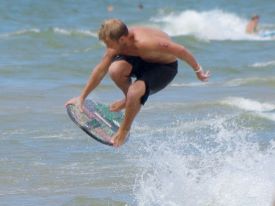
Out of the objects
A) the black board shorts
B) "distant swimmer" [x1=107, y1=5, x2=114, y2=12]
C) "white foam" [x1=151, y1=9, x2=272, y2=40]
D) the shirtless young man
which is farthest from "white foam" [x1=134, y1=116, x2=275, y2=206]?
"distant swimmer" [x1=107, y1=5, x2=114, y2=12]

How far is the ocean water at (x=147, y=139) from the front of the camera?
871cm

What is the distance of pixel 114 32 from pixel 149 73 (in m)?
0.65

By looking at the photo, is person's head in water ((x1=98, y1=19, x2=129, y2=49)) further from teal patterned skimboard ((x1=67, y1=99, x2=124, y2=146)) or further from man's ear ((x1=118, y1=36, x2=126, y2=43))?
teal patterned skimboard ((x1=67, y1=99, x2=124, y2=146))

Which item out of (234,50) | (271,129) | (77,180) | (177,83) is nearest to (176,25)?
(234,50)

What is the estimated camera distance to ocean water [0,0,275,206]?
8711 mm

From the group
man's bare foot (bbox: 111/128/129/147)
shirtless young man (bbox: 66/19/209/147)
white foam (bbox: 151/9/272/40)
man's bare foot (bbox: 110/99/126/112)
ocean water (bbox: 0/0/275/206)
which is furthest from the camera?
white foam (bbox: 151/9/272/40)

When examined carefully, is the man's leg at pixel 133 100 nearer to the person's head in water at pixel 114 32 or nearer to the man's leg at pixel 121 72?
the man's leg at pixel 121 72

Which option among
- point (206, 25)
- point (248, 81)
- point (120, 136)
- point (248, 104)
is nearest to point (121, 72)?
point (120, 136)

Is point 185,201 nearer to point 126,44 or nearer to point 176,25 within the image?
point 126,44

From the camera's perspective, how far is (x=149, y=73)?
8.11 meters

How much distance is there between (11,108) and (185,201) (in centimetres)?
676

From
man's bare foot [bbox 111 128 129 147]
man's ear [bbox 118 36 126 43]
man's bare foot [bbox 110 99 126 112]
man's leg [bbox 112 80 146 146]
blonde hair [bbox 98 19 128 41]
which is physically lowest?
man's bare foot [bbox 111 128 129 147]

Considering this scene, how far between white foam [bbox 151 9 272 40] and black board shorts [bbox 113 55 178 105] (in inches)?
890

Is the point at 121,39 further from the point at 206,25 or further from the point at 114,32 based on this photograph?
the point at 206,25
